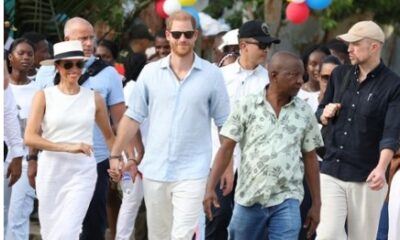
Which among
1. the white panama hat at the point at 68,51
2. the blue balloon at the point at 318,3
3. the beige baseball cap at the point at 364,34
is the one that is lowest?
the white panama hat at the point at 68,51

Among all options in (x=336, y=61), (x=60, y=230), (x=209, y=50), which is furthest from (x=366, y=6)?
(x=60, y=230)

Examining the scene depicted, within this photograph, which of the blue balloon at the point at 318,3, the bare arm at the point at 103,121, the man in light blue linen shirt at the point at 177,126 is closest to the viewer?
the man in light blue linen shirt at the point at 177,126

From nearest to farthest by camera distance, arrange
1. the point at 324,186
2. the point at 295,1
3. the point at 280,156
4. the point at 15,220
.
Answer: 1. the point at 280,156
2. the point at 324,186
3. the point at 15,220
4. the point at 295,1

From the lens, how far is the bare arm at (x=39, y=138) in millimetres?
9102

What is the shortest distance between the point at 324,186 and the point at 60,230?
2.08 metres

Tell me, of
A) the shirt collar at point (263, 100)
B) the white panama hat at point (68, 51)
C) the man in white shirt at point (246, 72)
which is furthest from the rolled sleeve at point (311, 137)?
the white panama hat at point (68, 51)

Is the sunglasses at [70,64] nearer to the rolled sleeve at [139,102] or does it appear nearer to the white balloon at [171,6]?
the rolled sleeve at [139,102]

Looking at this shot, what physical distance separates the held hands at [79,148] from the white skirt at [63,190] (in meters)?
0.16

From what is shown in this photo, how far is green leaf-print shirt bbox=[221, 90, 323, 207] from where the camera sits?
27.3 feet

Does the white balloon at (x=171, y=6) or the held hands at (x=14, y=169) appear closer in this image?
the held hands at (x=14, y=169)

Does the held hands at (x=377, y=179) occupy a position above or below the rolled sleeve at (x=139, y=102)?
below

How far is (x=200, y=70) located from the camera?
29.7ft

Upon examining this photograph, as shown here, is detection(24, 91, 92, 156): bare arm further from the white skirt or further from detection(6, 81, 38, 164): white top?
detection(6, 81, 38, 164): white top

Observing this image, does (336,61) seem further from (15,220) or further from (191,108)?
(15,220)
